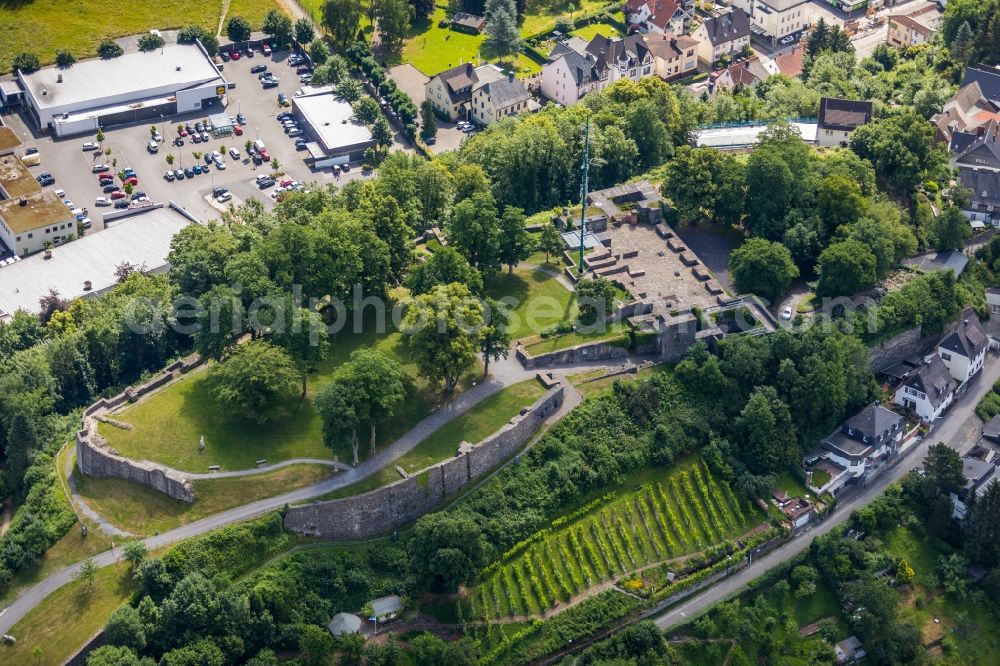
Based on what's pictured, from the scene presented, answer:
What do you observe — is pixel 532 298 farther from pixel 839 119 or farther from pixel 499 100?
pixel 499 100

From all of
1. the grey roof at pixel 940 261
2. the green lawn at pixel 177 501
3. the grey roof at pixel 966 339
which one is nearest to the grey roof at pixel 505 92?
the grey roof at pixel 940 261

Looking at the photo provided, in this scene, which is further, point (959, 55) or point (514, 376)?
point (959, 55)

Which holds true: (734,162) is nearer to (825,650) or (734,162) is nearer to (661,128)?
(661,128)

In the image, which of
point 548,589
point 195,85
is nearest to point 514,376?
point 548,589

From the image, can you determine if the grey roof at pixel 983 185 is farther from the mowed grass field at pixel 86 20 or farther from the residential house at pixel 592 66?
the mowed grass field at pixel 86 20

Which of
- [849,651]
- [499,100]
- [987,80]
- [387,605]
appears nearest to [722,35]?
[499,100]

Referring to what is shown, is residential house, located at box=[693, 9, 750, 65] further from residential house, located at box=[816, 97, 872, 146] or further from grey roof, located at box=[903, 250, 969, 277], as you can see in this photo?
grey roof, located at box=[903, 250, 969, 277]
